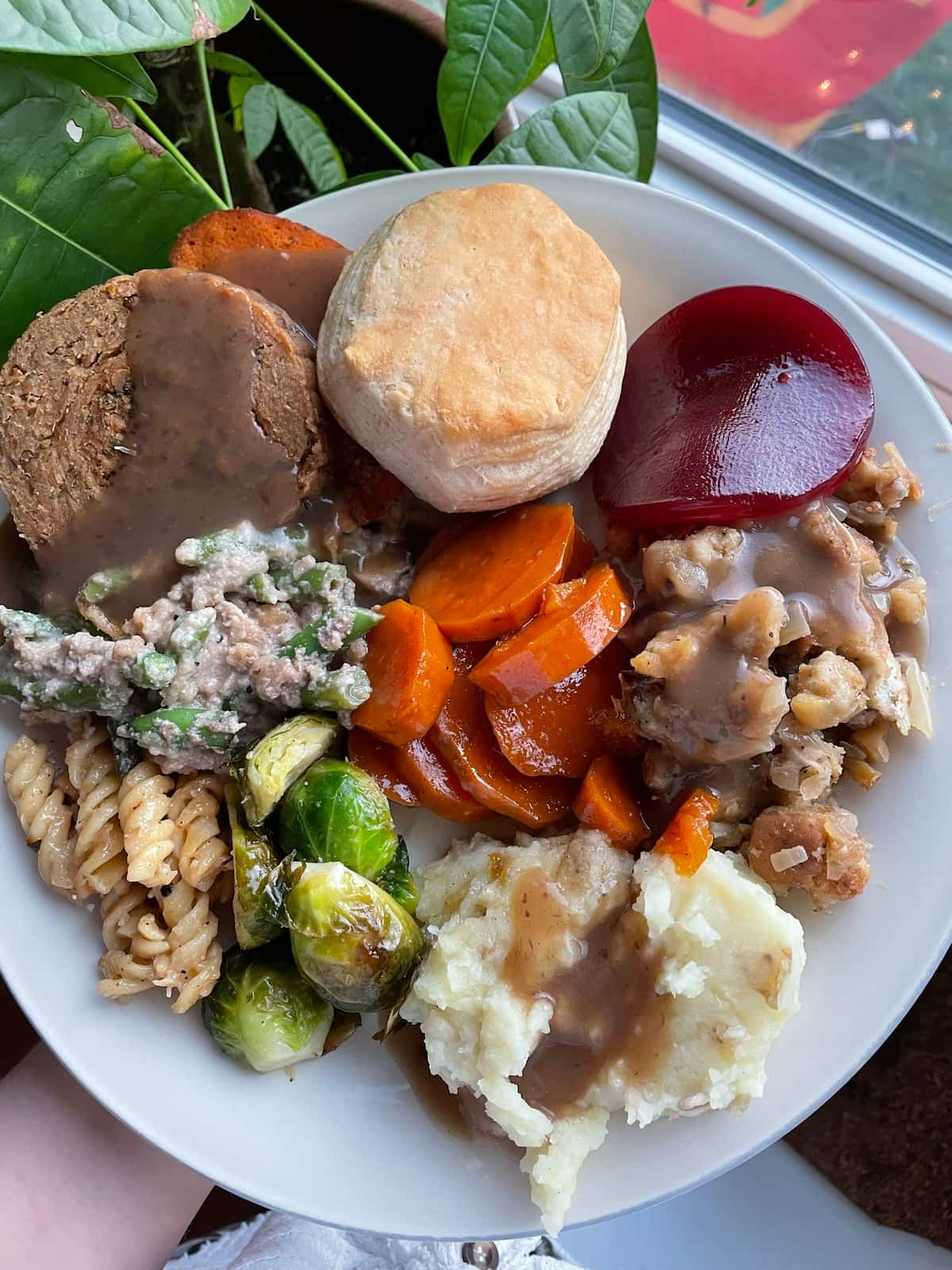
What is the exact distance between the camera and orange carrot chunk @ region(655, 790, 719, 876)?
7.18 feet

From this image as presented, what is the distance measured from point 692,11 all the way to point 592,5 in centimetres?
155

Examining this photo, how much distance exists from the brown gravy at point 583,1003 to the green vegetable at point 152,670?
3.13 feet

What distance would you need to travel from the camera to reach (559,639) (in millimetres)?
2287

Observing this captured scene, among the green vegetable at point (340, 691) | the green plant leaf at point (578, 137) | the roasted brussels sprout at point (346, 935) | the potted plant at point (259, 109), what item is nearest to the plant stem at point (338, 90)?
the potted plant at point (259, 109)

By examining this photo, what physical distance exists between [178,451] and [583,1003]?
1509 millimetres

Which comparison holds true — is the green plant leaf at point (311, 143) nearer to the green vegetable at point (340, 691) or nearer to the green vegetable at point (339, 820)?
the green vegetable at point (340, 691)

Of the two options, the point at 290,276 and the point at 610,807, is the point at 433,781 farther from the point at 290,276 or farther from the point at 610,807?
the point at 290,276

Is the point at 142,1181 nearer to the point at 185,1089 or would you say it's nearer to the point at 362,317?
the point at 185,1089

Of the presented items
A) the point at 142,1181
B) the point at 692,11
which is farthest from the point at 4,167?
the point at 142,1181

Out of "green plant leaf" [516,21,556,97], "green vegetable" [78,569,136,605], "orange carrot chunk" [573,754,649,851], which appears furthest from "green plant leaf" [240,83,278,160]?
"orange carrot chunk" [573,754,649,851]

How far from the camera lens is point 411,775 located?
2.42 meters

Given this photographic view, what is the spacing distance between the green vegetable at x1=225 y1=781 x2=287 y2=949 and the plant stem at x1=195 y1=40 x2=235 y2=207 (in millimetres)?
1714

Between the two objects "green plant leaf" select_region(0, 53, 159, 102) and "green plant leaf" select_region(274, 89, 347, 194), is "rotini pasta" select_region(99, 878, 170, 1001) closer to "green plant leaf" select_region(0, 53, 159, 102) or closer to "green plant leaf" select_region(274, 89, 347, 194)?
"green plant leaf" select_region(0, 53, 159, 102)

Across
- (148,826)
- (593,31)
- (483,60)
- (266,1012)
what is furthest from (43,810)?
(593,31)
